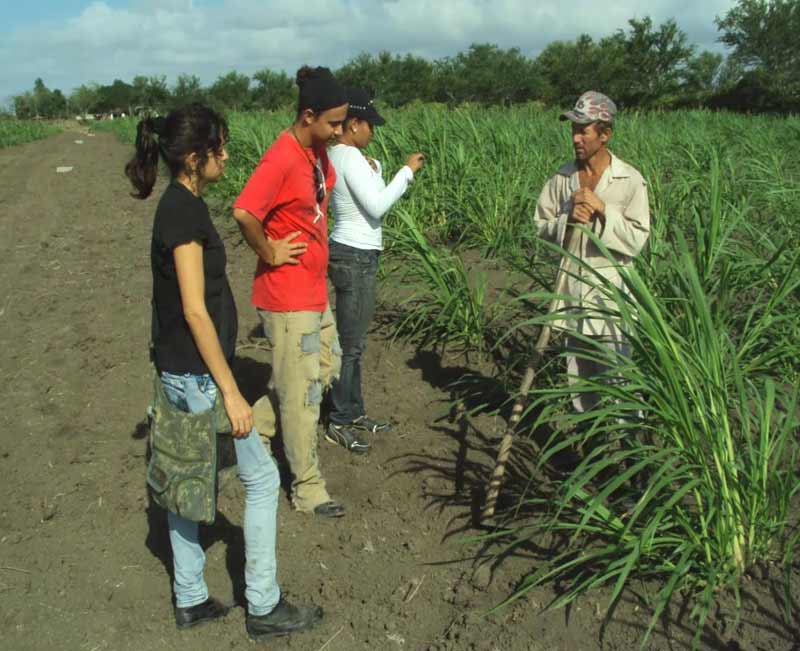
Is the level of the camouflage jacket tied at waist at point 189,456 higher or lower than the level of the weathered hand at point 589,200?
lower

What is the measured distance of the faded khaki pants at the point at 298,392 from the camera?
2881 mm

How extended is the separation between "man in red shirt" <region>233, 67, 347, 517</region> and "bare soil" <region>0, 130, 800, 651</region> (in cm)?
42

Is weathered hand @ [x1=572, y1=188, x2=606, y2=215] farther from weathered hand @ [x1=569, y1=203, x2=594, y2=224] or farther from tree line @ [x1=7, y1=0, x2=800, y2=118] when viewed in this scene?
tree line @ [x1=7, y1=0, x2=800, y2=118]

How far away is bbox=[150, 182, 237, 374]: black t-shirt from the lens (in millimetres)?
2037

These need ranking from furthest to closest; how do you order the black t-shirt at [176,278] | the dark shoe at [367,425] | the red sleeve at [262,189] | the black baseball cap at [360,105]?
the dark shoe at [367,425]
the black baseball cap at [360,105]
the red sleeve at [262,189]
the black t-shirt at [176,278]

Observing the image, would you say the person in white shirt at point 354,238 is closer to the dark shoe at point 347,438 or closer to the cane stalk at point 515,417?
the dark shoe at point 347,438

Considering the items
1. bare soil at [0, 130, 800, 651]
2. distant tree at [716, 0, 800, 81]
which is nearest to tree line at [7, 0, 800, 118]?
distant tree at [716, 0, 800, 81]

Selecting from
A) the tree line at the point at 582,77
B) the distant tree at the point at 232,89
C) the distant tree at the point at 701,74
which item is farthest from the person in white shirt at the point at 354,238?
the distant tree at the point at 232,89

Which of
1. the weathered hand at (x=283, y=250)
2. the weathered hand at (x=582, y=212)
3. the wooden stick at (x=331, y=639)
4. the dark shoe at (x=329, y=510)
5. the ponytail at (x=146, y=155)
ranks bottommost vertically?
the wooden stick at (x=331, y=639)

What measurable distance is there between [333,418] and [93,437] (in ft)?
4.07

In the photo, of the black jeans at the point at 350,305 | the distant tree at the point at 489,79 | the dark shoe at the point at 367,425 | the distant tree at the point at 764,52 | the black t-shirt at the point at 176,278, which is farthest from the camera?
the distant tree at the point at 489,79

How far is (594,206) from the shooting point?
2.73 metres

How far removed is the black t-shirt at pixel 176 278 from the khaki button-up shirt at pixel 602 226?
123 centimetres

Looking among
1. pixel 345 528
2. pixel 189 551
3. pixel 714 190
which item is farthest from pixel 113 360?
pixel 714 190
